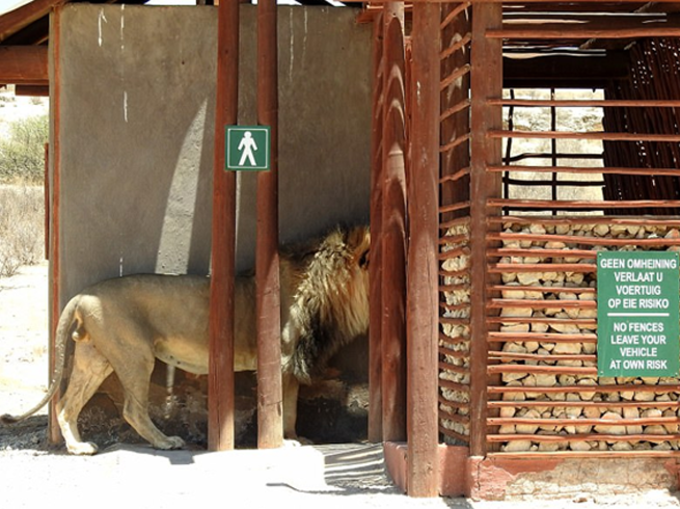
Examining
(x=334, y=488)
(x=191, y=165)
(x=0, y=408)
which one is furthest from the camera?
(x=0, y=408)

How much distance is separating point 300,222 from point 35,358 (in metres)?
7.99

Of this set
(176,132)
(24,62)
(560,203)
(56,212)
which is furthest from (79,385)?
(560,203)

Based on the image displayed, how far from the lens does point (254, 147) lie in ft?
30.0

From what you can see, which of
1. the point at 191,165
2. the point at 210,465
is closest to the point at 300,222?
the point at 191,165

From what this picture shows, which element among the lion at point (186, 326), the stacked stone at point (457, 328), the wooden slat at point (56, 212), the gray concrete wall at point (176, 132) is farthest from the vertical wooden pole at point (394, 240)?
the wooden slat at point (56, 212)

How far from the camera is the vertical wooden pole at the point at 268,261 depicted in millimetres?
9320

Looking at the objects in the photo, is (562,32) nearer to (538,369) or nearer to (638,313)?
(638,313)

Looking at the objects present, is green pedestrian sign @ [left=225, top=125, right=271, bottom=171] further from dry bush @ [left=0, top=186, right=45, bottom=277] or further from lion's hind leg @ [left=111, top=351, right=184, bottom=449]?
dry bush @ [left=0, top=186, right=45, bottom=277]

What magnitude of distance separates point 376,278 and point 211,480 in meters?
2.22

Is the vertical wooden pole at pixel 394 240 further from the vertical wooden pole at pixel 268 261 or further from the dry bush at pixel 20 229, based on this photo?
the dry bush at pixel 20 229

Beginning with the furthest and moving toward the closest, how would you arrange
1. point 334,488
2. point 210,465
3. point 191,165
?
point 191,165 → point 210,465 → point 334,488

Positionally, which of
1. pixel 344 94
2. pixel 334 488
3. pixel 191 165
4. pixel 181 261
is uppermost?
pixel 344 94

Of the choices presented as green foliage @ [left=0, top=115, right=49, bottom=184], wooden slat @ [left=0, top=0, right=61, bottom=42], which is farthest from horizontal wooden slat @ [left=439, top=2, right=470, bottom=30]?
green foliage @ [left=0, top=115, right=49, bottom=184]

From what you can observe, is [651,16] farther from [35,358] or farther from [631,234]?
[35,358]
